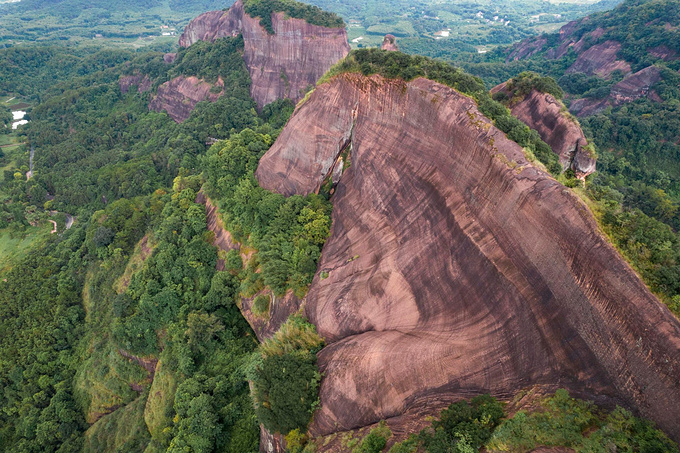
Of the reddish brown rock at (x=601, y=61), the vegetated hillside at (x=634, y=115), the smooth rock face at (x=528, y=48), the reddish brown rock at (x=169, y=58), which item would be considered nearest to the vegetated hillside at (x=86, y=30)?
the reddish brown rock at (x=169, y=58)

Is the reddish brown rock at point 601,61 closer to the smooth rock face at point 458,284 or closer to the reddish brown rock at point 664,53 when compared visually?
the reddish brown rock at point 664,53

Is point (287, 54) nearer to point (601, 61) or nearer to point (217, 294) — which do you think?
point (217, 294)

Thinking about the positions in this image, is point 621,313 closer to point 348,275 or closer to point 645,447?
point 645,447

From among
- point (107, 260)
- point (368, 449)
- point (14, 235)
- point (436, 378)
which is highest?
point (436, 378)

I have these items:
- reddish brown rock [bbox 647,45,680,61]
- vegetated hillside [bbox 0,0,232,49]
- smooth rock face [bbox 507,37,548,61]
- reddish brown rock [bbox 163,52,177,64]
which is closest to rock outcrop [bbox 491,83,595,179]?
reddish brown rock [bbox 647,45,680,61]

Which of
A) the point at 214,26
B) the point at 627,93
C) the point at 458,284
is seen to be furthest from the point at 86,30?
the point at 458,284

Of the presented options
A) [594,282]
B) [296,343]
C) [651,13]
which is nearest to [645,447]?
[594,282]
